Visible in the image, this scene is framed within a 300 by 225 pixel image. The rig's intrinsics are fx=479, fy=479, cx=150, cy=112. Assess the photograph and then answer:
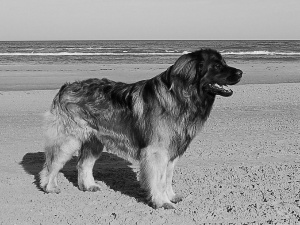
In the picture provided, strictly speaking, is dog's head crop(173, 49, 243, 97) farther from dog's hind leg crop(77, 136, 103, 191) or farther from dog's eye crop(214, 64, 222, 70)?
dog's hind leg crop(77, 136, 103, 191)

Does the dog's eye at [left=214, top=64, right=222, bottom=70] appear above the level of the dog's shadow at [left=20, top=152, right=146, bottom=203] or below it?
above

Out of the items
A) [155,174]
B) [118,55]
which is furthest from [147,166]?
[118,55]

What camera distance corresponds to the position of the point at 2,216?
5555 millimetres

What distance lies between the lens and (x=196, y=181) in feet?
22.5

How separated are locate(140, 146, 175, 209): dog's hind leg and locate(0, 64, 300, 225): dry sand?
0.45ft

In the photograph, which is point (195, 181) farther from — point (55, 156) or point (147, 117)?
point (55, 156)

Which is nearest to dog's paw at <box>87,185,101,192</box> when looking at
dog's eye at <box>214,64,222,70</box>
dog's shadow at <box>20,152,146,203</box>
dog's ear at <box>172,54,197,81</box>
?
dog's shadow at <box>20,152,146,203</box>

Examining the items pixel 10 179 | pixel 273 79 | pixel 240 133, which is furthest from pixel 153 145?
pixel 273 79

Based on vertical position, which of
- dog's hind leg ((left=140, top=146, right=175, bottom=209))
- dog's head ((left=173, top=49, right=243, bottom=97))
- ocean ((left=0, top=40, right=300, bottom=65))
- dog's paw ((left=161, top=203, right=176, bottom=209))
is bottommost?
ocean ((left=0, top=40, right=300, bottom=65))

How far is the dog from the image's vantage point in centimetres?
552

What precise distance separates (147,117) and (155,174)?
0.69 metres

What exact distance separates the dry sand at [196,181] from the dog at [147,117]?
13.8 inches

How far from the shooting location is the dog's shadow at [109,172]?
22.2 feet

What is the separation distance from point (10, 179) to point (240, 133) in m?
5.22
